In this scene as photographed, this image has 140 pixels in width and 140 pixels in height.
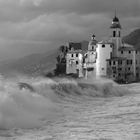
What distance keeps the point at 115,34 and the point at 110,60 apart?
1188cm

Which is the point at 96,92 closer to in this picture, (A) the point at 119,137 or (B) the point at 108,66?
(A) the point at 119,137

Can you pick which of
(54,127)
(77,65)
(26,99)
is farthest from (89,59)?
(54,127)

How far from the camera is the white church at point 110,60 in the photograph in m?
115

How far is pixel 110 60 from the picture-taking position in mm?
115062

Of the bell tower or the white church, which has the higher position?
the bell tower

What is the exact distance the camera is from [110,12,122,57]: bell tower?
393 feet

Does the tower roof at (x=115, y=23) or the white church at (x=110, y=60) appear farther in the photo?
the tower roof at (x=115, y=23)

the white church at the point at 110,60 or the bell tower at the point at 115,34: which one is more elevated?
the bell tower at the point at 115,34

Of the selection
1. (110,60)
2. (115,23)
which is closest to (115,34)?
(115,23)

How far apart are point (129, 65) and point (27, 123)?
100 m

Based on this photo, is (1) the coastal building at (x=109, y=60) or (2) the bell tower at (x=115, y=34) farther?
(2) the bell tower at (x=115, y=34)

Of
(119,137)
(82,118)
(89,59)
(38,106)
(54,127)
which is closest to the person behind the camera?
(119,137)

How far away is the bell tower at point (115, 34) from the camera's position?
11988 centimetres

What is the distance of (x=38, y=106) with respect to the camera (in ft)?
90.4
